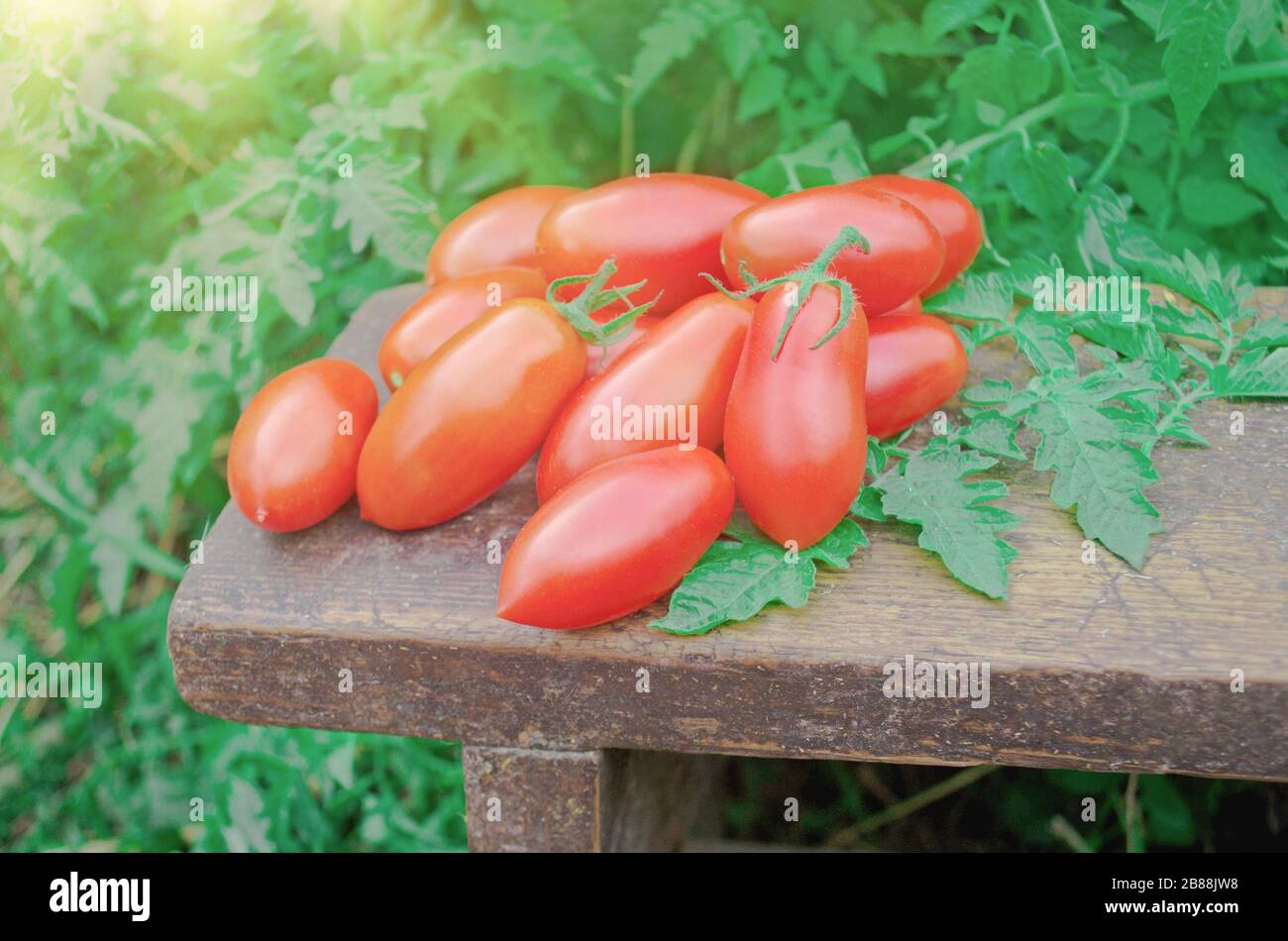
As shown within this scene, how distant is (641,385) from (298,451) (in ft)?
0.96

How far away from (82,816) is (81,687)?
234mm

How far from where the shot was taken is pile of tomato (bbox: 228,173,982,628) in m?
0.82

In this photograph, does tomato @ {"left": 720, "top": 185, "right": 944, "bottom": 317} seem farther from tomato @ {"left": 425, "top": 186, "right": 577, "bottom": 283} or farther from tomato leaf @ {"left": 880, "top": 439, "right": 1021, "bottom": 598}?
tomato @ {"left": 425, "top": 186, "right": 577, "bottom": 283}

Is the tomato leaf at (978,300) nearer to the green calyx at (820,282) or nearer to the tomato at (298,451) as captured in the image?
the green calyx at (820,282)

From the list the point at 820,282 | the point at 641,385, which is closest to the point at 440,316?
the point at 641,385

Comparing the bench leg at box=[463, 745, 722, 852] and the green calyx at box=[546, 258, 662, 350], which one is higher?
the green calyx at box=[546, 258, 662, 350]

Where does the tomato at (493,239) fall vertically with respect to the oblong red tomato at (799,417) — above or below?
above

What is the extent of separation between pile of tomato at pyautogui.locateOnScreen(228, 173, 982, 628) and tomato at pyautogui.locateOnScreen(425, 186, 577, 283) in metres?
0.05

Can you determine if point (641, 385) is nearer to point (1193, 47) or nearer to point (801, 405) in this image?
point (801, 405)

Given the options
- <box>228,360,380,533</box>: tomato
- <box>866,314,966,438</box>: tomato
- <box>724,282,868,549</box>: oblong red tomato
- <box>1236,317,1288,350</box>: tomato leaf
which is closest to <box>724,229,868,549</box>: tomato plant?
<box>724,282,868,549</box>: oblong red tomato

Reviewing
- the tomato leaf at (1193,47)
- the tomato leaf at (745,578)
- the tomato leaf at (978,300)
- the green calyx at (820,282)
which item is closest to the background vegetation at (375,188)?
the tomato leaf at (1193,47)

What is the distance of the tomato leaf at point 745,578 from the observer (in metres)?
0.83

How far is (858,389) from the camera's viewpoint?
85 centimetres

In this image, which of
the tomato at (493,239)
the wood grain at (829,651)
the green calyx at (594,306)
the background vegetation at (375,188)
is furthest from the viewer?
the background vegetation at (375,188)
